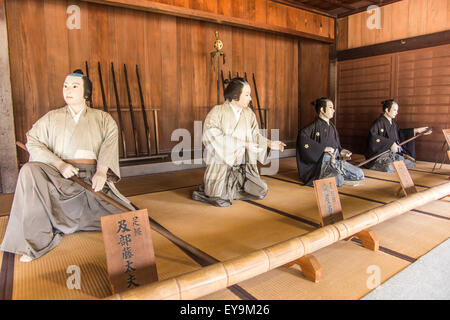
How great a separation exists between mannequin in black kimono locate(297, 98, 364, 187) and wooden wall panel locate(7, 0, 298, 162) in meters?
2.52

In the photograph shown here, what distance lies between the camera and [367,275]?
1830 mm

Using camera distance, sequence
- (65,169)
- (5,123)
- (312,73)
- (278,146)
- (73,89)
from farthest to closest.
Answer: (312,73) < (5,123) < (278,146) < (73,89) < (65,169)

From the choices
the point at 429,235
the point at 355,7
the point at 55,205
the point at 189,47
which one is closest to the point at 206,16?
the point at 189,47

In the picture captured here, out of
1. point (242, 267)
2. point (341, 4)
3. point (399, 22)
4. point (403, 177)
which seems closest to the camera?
point (242, 267)

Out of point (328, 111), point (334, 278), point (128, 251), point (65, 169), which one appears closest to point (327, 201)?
point (334, 278)

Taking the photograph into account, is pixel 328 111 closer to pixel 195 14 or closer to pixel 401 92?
pixel 195 14

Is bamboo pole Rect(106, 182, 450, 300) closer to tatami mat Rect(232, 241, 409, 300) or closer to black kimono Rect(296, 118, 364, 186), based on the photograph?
tatami mat Rect(232, 241, 409, 300)

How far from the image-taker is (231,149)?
11.3 feet

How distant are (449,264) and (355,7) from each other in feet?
21.6

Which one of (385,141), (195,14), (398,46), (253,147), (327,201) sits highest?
(195,14)

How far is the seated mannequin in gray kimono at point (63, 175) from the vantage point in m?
2.13

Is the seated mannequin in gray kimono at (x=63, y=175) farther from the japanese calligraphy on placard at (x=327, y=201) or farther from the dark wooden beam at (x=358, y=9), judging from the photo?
the dark wooden beam at (x=358, y=9)

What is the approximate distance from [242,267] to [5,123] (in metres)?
3.82
